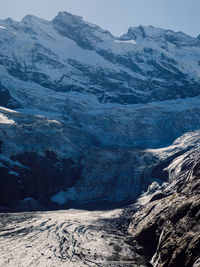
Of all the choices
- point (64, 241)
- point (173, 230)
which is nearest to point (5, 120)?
point (64, 241)

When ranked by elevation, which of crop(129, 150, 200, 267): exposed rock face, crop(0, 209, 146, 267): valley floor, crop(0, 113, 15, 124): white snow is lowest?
crop(0, 209, 146, 267): valley floor

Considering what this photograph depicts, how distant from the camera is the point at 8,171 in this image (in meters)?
164

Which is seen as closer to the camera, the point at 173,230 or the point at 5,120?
the point at 173,230

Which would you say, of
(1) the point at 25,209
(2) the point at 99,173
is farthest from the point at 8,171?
(2) the point at 99,173

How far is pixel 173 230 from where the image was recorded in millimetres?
72688

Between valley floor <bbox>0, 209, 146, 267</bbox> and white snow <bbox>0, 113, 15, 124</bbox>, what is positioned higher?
white snow <bbox>0, 113, 15, 124</bbox>

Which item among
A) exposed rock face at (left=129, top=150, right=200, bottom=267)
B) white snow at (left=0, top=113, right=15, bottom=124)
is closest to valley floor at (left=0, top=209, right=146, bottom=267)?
exposed rock face at (left=129, top=150, right=200, bottom=267)

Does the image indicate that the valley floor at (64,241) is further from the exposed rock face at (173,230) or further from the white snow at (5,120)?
the white snow at (5,120)

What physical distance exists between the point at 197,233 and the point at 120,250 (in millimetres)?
24874

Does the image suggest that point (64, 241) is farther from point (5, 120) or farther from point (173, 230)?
point (5, 120)

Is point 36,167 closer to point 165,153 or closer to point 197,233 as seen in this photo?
point 165,153

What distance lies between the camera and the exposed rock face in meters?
62.1

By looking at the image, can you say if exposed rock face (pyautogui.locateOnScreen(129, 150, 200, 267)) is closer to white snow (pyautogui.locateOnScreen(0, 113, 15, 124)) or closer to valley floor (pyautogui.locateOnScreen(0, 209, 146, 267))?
valley floor (pyautogui.locateOnScreen(0, 209, 146, 267))

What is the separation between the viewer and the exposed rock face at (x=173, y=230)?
204ft
